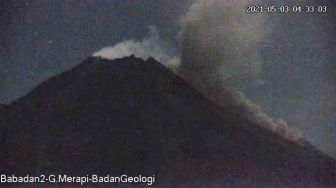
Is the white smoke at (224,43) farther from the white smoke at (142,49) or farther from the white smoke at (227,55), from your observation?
the white smoke at (142,49)

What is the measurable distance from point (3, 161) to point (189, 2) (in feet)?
3.50

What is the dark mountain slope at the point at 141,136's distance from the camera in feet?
7.23

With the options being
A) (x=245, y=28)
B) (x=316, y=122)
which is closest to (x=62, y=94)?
(x=245, y=28)

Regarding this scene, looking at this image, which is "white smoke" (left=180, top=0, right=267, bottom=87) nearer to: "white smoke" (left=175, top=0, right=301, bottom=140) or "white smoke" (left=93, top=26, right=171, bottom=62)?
"white smoke" (left=175, top=0, right=301, bottom=140)

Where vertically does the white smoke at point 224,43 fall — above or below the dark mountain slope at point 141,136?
above

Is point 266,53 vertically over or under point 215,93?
over

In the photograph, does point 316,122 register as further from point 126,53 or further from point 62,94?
point 62,94

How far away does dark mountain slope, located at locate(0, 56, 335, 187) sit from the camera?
221cm

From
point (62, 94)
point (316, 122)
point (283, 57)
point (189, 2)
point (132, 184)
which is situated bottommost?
point (132, 184)

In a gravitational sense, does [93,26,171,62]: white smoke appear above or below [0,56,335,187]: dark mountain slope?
above

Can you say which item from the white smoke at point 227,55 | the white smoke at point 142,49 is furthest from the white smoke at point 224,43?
the white smoke at point 142,49

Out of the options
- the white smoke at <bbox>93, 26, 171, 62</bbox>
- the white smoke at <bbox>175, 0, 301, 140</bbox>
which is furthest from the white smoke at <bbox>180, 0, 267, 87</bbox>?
the white smoke at <bbox>93, 26, 171, 62</bbox>

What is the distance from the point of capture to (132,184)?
2201 millimetres

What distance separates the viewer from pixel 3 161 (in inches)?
86.5
